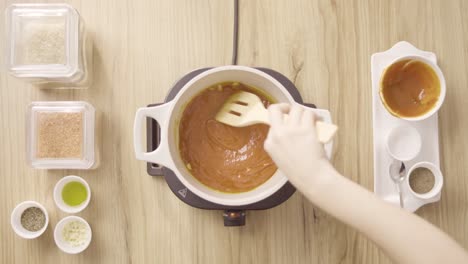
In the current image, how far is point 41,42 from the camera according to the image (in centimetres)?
71

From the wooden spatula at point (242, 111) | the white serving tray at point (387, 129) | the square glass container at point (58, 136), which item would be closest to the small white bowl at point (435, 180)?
the white serving tray at point (387, 129)

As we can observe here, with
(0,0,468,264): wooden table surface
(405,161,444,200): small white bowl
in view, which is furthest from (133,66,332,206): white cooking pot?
(405,161,444,200): small white bowl

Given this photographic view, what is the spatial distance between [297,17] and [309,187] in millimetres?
381

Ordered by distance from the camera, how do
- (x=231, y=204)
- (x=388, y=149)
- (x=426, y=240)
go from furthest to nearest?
(x=388, y=149) < (x=231, y=204) < (x=426, y=240)

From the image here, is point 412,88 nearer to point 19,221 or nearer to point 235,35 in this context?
point 235,35

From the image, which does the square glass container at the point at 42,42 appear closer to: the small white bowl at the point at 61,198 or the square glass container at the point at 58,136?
the square glass container at the point at 58,136

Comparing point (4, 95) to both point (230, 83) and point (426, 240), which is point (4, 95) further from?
point (426, 240)

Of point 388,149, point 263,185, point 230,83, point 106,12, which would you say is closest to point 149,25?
point 106,12

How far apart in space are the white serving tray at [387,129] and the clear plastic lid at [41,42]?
1.73ft

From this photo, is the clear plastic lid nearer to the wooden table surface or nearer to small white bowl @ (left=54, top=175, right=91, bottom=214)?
the wooden table surface

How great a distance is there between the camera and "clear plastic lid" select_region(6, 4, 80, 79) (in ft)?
2.32

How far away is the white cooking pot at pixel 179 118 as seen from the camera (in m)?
0.63

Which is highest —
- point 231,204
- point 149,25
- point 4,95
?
point 149,25

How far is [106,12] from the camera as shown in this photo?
2.53 feet
